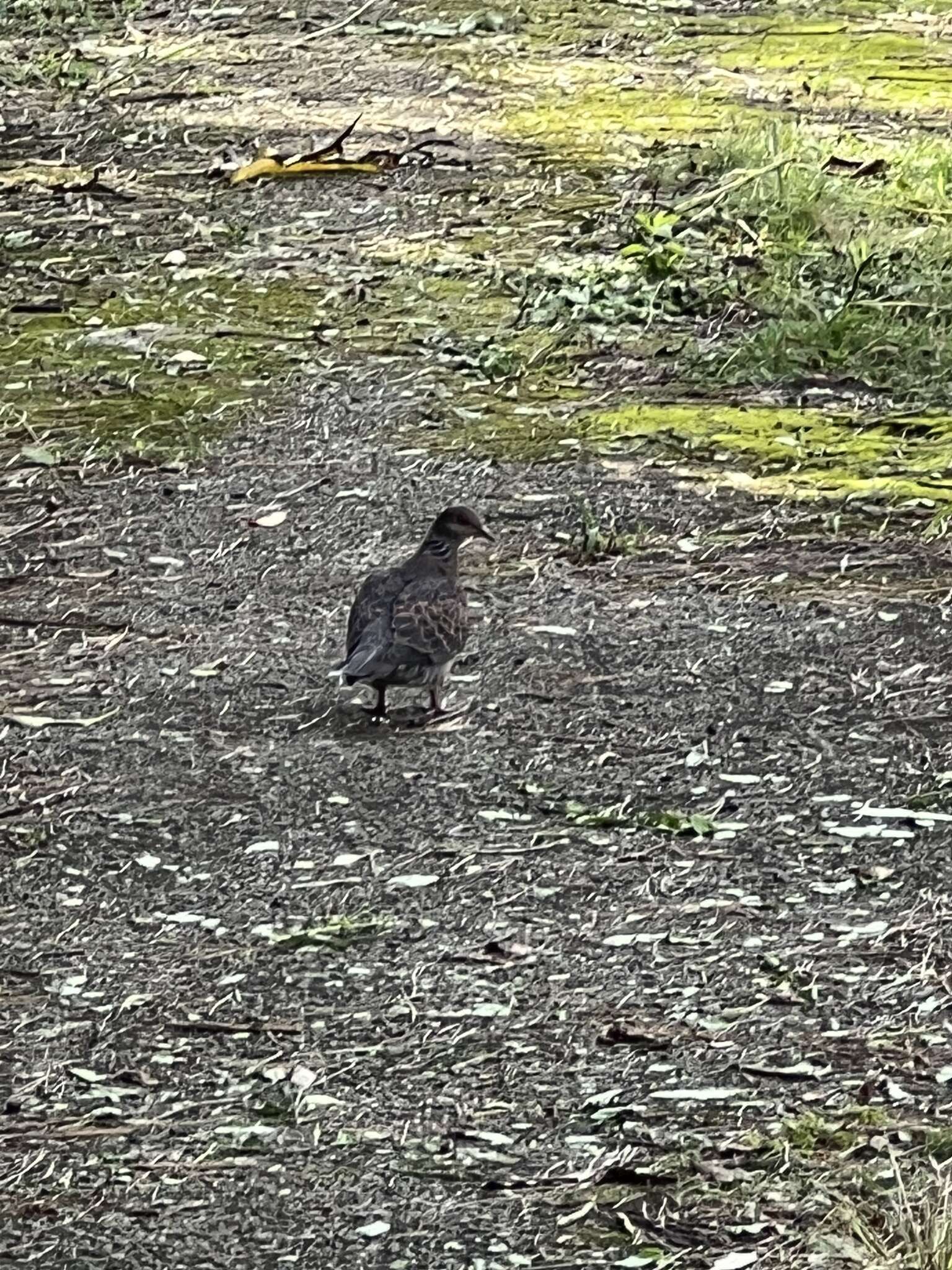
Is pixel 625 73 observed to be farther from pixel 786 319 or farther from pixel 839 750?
pixel 839 750

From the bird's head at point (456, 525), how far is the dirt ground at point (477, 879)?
0.28 meters

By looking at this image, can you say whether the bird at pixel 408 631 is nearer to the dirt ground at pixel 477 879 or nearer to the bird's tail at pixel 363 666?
the bird's tail at pixel 363 666

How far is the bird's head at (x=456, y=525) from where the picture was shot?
20.2 ft

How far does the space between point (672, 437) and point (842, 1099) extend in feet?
Answer: 11.8

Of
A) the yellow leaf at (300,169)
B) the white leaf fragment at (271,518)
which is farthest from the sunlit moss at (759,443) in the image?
the yellow leaf at (300,169)

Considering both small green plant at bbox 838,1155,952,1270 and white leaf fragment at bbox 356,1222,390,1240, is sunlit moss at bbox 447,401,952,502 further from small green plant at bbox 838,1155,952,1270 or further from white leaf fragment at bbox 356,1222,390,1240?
white leaf fragment at bbox 356,1222,390,1240

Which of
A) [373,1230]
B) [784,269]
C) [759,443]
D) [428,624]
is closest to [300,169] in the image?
[784,269]

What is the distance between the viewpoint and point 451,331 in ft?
27.9

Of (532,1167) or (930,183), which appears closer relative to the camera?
(532,1167)

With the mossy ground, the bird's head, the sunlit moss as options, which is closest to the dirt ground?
the sunlit moss

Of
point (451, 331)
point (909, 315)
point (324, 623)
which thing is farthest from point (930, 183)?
point (324, 623)

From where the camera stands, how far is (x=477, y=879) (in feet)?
16.7

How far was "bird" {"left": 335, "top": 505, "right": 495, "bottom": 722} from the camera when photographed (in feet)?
18.4

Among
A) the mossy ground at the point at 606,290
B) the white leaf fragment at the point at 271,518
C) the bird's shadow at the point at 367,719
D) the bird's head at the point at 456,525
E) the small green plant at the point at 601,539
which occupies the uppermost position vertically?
the bird's head at the point at 456,525
